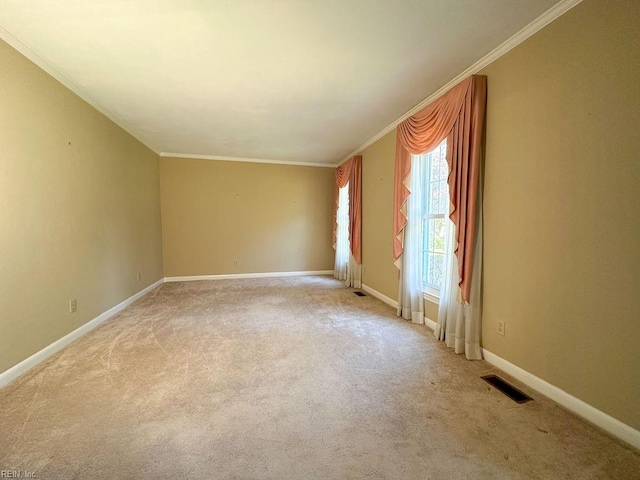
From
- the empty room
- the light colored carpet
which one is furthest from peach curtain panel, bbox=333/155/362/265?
the light colored carpet

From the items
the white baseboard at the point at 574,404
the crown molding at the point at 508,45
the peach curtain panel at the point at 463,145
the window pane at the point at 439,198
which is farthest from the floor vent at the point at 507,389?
the crown molding at the point at 508,45

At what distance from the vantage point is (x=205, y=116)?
10.6ft

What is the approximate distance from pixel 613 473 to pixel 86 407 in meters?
2.82

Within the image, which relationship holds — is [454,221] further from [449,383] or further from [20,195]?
[20,195]

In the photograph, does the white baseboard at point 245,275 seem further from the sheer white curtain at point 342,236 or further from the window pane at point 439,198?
the window pane at point 439,198

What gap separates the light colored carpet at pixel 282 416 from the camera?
3.87 ft

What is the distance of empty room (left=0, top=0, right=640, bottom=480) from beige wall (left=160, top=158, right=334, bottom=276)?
1748 mm

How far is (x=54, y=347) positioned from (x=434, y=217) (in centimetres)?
387

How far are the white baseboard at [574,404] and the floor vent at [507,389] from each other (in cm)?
12

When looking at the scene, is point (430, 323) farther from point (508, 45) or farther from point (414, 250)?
point (508, 45)

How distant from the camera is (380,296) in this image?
3885mm

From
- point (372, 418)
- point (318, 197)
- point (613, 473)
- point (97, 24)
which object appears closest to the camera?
point (613, 473)

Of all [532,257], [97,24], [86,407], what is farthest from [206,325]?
[532,257]

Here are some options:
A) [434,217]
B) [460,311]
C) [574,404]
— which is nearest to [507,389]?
[574,404]
